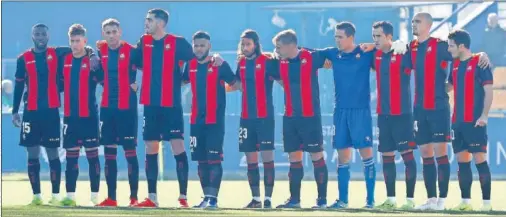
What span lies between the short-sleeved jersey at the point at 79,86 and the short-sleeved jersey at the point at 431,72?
11.6 ft

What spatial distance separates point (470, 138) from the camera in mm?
16844

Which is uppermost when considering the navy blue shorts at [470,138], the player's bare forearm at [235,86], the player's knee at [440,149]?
the player's bare forearm at [235,86]

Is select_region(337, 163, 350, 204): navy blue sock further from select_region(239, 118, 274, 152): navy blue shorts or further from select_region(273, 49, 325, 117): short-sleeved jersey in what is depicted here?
select_region(239, 118, 274, 152): navy blue shorts

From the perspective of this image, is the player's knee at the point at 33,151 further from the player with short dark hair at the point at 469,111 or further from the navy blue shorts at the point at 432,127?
the player with short dark hair at the point at 469,111

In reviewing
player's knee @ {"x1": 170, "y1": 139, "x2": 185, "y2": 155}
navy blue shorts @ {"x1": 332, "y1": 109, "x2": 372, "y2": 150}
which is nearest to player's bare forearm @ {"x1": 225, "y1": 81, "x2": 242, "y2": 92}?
player's knee @ {"x1": 170, "y1": 139, "x2": 185, "y2": 155}

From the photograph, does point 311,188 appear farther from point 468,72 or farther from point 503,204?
point 468,72

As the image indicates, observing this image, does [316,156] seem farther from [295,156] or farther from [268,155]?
[268,155]

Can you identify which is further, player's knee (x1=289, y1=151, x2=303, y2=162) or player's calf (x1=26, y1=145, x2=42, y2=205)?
player's calf (x1=26, y1=145, x2=42, y2=205)

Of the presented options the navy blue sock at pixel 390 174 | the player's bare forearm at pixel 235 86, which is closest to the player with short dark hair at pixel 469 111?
the navy blue sock at pixel 390 174

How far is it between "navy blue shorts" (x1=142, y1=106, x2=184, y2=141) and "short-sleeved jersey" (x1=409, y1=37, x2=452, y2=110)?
2.60m

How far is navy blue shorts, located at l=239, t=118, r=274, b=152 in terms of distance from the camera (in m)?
17.3

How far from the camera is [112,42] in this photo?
688 inches

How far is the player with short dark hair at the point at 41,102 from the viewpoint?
17.8 m

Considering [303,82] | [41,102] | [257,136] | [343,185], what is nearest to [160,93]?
[257,136]
